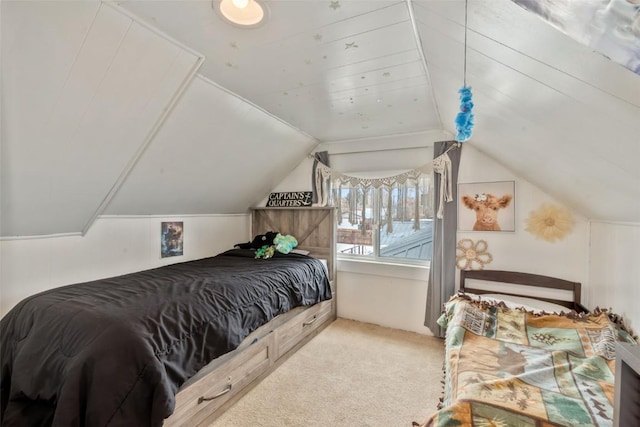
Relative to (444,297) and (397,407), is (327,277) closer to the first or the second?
(444,297)

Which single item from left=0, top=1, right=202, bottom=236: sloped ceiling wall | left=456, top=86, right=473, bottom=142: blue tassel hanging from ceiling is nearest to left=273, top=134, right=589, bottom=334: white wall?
left=456, top=86, right=473, bottom=142: blue tassel hanging from ceiling

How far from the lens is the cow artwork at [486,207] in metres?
2.68

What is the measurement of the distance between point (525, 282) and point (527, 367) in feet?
4.72

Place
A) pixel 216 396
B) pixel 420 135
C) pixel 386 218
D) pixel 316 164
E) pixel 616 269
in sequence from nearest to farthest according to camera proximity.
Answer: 1. pixel 216 396
2. pixel 616 269
3. pixel 420 135
4. pixel 386 218
5. pixel 316 164

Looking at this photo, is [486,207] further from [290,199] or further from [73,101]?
[73,101]

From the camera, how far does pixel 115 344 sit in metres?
1.32

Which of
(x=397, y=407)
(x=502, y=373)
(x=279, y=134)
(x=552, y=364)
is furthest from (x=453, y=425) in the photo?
(x=279, y=134)

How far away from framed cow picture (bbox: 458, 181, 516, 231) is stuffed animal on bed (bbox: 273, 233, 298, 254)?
198 cm

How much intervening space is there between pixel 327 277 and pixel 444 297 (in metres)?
1.29

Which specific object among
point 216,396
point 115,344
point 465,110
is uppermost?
point 465,110

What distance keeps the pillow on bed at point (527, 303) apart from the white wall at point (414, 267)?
30 cm

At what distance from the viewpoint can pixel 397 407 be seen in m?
1.93

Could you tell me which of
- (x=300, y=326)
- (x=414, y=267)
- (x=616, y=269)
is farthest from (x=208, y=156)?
(x=616, y=269)

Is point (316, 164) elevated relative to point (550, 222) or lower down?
elevated
